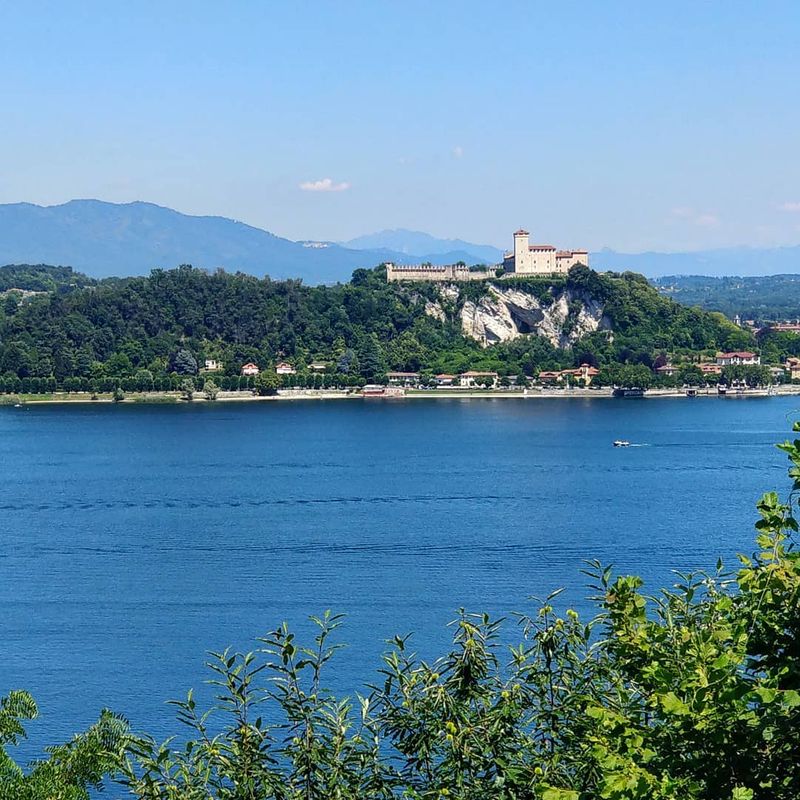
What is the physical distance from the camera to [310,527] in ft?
57.5

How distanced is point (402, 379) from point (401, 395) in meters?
1.33

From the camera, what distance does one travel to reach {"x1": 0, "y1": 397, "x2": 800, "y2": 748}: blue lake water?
11.2m

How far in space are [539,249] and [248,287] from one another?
35.4 ft

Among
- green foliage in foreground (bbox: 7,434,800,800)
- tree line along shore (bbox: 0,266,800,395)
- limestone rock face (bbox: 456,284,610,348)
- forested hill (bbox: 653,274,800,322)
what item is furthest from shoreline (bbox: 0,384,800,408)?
green foliage in foreground (bbox: 7,434,800,800)

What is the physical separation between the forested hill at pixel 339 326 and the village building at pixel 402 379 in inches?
17.7

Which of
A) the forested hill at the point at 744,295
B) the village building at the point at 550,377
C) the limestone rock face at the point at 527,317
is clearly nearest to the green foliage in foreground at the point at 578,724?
the village building at the point at 550,377

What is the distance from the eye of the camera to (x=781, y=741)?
9.48 ft

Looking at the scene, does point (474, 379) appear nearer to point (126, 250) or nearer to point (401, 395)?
point (401, 395)

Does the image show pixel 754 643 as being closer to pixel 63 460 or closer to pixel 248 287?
pixel 63 460

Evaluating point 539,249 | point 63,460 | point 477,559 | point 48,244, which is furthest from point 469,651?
point 48,244

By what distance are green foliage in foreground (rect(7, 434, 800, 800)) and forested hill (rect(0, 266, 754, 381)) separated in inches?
1528

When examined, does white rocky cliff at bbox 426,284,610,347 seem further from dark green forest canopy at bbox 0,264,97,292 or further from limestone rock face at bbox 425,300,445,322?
dark green forest canopy at bbox 0,264,97,292

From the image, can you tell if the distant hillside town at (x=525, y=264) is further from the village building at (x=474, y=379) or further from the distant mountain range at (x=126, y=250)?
the distant mountain range at (x=126, y=250)

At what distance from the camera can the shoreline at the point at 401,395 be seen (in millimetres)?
39875
